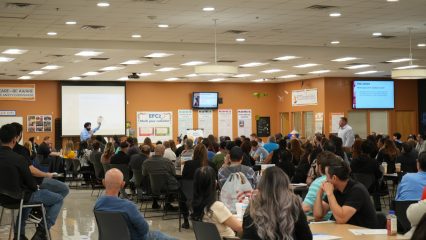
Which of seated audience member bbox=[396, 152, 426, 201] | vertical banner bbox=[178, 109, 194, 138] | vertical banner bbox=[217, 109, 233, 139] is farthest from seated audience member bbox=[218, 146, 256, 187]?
vertical banner bbox=[217, 109, 233, 139]

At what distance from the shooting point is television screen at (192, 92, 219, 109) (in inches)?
1057

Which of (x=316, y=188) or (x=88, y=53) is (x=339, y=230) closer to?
(x=316, y=188)

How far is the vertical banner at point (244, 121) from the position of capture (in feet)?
91.2

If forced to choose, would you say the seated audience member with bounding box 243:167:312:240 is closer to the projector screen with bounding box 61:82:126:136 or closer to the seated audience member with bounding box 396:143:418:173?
the seated audience member with bounding box 396:143:418:173

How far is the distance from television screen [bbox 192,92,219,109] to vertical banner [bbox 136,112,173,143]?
112 centimetres

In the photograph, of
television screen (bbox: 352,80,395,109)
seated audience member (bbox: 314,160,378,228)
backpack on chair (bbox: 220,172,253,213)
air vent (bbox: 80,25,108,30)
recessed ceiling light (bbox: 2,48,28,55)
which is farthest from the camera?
television screen (bbox: 352,80,395,109)

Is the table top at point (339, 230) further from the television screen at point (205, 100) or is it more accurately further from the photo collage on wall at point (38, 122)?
the television screen at point (205, 100)

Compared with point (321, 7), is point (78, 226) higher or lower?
lower

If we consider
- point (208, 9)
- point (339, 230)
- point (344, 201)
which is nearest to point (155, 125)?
point (208, 9)

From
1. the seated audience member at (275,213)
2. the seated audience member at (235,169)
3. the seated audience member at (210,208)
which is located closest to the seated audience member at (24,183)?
the seated audience member at (235,169)

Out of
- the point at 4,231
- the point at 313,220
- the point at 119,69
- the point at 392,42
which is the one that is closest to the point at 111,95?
the point at 119,69

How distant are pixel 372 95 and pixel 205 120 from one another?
22.0ft

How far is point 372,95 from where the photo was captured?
26.0 metres

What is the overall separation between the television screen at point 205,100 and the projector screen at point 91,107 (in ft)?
10.1
